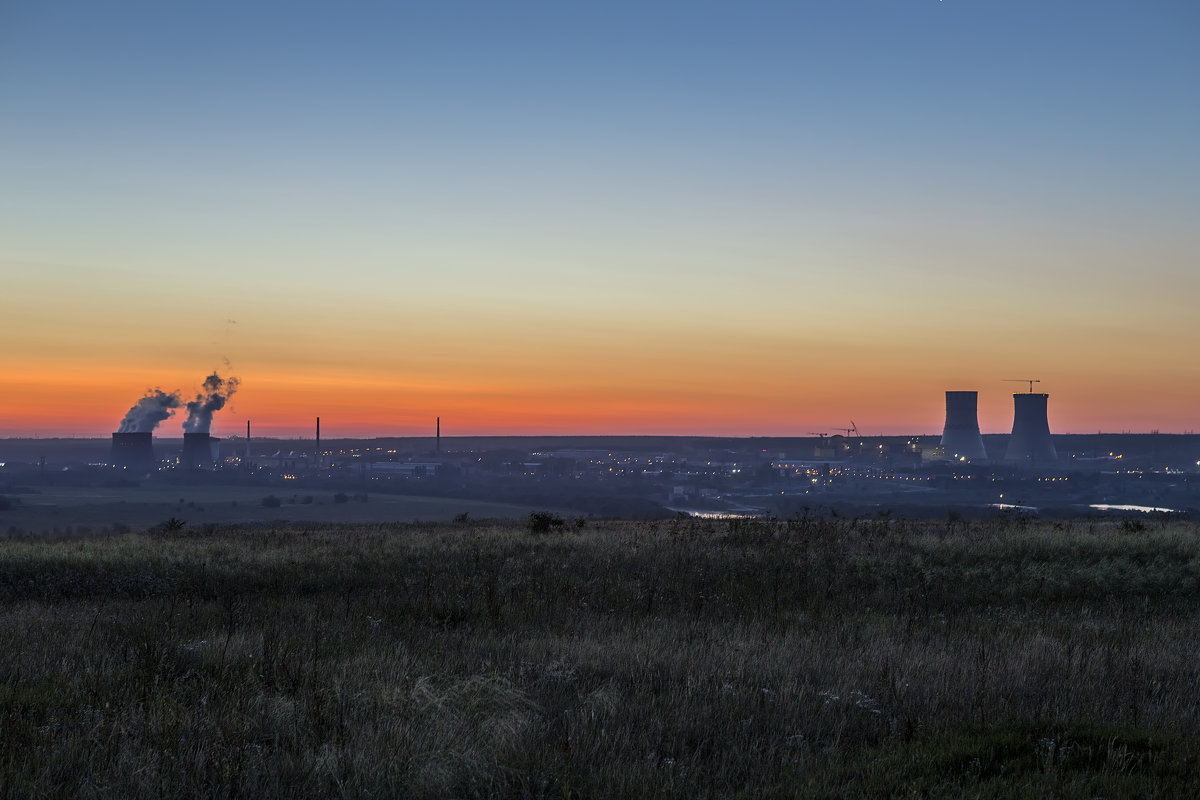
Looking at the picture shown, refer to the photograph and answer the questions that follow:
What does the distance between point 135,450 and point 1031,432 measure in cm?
14465

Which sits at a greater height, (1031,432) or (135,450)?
(1031,432)

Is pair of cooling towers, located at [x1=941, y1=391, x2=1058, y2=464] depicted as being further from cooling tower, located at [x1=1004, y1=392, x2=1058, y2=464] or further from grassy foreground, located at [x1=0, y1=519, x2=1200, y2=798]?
grassy foreground, located at [x1=0, y1=519, x2=1200, y2=798]

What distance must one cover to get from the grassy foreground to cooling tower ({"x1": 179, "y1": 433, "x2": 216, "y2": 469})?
145 metres

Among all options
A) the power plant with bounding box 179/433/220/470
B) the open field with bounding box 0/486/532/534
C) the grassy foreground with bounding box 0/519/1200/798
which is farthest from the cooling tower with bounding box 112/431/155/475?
the grassy foreground with bounding box 0/519/1200/798

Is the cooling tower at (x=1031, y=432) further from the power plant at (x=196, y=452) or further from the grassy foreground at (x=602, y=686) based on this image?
the power plant at (x=196, y=452)

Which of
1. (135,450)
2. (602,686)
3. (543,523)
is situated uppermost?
(602,686)

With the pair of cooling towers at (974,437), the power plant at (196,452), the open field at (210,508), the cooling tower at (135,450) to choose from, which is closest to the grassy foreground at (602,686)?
the open field at (210,508)

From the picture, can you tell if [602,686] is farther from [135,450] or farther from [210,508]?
[135,450]

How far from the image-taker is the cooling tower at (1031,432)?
129 metres

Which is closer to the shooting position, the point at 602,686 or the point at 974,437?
the point at 602,686

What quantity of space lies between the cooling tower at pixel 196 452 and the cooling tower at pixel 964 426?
421ft

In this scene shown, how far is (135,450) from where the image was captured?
445ft

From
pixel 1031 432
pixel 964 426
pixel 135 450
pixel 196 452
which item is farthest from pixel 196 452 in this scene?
pixel 1031 432

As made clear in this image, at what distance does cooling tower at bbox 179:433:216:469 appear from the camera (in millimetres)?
144625
